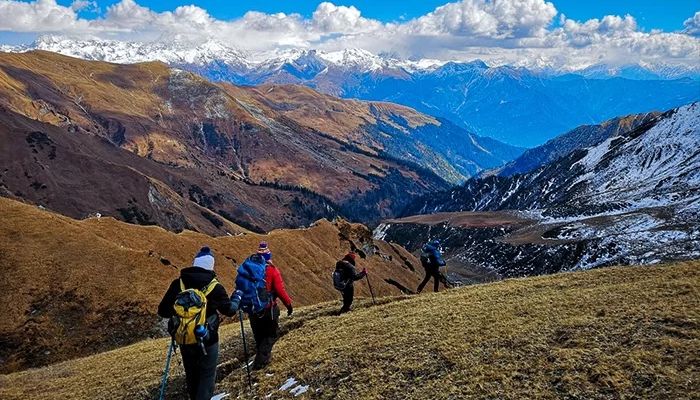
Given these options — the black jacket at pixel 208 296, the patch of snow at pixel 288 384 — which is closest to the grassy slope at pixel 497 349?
the patch of snow at pixel 288 384

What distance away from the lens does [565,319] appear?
1675 centimetres

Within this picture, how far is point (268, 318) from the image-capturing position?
17500 mm

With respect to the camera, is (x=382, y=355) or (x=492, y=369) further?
(x=382, y=355)

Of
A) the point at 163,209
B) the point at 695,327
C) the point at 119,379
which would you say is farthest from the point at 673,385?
the point at 163,209

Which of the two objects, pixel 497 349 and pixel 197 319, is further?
pixel 497 349

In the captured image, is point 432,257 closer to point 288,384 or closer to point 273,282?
point 273,282

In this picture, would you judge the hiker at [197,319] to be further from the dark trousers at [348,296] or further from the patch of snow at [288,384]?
the dark trousers at [348,296]

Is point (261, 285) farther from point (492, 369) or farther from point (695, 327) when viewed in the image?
point (695, 327)

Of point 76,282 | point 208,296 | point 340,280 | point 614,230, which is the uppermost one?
point 208,296

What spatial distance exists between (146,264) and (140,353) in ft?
108

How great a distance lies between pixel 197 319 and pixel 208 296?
25.3 inches

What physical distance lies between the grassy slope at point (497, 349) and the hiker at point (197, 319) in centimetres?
320

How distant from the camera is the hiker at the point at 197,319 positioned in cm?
1280

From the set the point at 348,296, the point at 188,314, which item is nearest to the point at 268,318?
the point at 188,314
